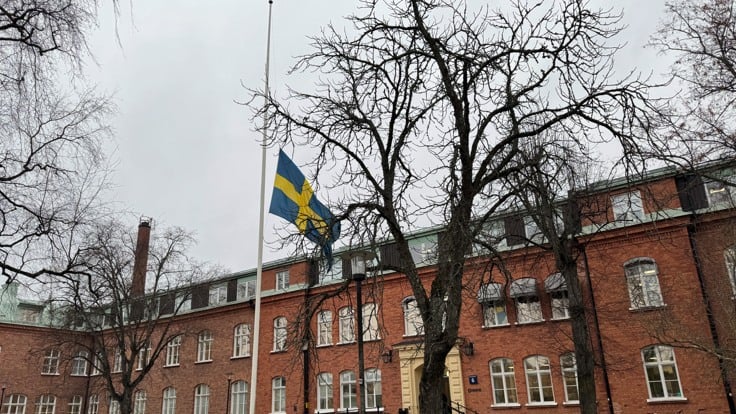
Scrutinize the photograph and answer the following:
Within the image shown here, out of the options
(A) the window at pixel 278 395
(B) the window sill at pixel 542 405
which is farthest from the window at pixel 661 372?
(A) the window at pixel 278 395

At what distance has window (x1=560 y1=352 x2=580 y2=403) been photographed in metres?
21.1

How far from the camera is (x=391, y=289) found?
27.0 metres

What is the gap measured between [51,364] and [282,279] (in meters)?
19.6

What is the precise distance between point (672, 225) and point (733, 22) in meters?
9.03

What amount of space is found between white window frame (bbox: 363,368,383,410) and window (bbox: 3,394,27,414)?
25.0 m

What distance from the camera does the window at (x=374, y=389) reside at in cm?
2589

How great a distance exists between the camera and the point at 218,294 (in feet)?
116

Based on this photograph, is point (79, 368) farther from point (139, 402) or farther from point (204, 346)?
point (204, 346)

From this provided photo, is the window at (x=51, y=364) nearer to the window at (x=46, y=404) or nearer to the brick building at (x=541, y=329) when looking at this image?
the window at (x=46, y=404)

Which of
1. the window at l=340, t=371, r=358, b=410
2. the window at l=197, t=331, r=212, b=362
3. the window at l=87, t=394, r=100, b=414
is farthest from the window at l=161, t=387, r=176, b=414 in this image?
the window at l=340, t=371, r=358, b=410

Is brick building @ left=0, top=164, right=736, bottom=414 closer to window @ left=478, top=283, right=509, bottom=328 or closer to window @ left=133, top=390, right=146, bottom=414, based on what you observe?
window @ left=478, top=283, right=509, bottom=328

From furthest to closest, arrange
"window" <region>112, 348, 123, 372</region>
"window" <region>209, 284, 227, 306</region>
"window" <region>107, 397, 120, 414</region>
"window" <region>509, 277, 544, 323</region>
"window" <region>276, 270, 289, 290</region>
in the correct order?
"window" <region>112, 348, 123, 372</region> → "window" <region>107, 397, 120, 414</region> → "window" <region>209, 284, 227, 306</region> → "window" <region>276, 270, 289, 290</region> → "window" <region>509, 277, 544, 323</region>

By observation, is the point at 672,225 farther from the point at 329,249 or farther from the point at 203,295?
the point at 203,295

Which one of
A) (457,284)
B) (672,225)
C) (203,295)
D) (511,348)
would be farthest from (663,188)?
(203,295)
